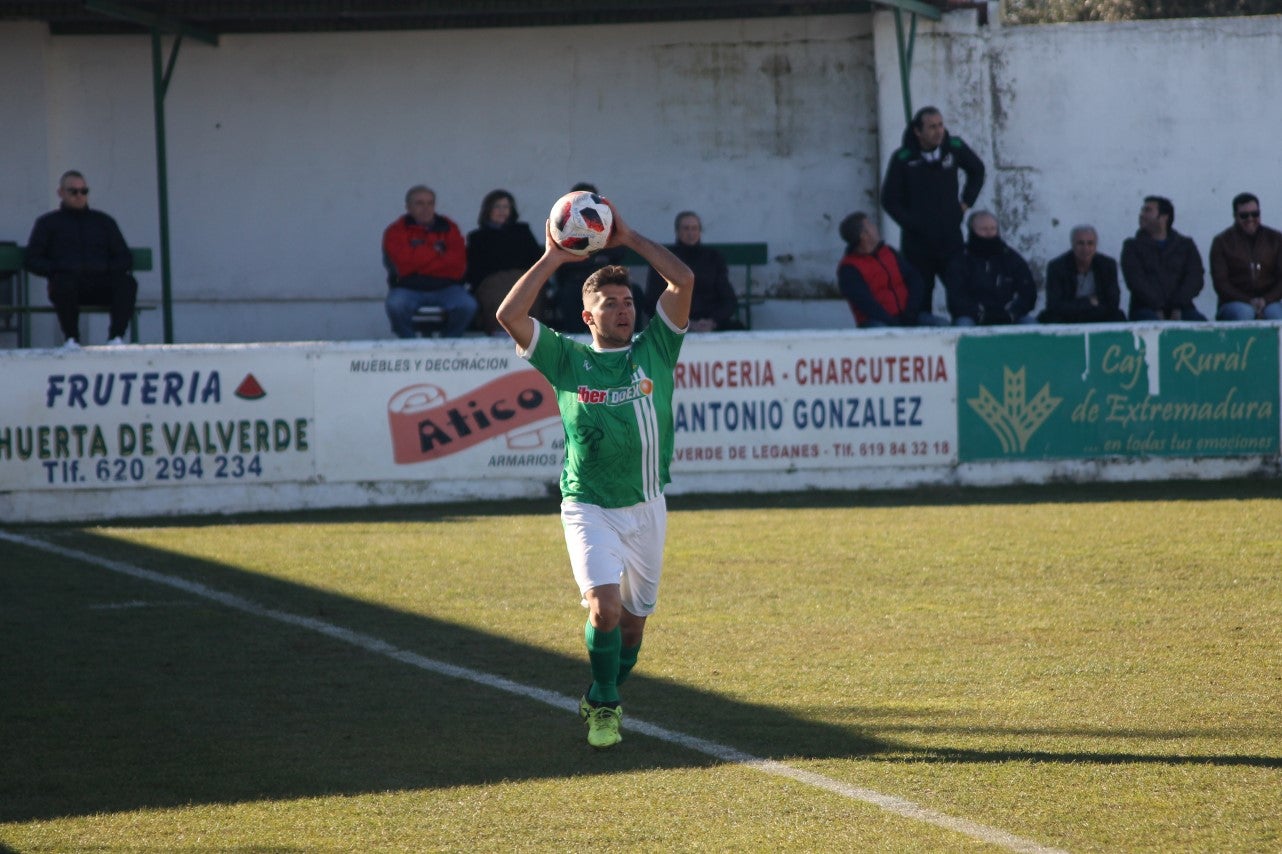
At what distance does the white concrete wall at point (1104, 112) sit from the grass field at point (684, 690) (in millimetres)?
7521

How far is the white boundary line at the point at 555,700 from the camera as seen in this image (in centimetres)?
502

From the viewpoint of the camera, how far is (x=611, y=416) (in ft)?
21.1

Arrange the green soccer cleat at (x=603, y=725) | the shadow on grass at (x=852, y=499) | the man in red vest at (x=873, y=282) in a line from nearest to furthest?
the green soccer cleat at (x=603, y=725), the shadow on grass at (x=852, y=499), the man in red vest at (x=873, y=282)

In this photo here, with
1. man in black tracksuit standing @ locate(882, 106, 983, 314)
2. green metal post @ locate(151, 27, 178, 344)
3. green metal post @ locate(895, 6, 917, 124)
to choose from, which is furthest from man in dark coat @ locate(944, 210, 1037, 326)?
green metal post @ locate(151, 27, 178, 344)

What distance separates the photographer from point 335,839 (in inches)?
202

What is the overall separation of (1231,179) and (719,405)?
28.1ft

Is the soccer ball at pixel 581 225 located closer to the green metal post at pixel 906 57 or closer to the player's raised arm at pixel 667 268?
the player's raised arm at pixel 667 268

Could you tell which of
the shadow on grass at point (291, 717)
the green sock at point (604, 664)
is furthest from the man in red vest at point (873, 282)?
the green sock at point (604, 664)

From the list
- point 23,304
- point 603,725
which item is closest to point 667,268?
point 603,725

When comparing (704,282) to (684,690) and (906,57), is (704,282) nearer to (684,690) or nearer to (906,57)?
(906,57)

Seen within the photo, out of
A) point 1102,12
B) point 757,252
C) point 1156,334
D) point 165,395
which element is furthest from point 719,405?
point 1102,12

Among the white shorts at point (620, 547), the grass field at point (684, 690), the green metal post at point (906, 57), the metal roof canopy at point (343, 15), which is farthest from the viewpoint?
the green metal post at point (906, 57)

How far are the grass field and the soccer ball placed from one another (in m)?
1.97

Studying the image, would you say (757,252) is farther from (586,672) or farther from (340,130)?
Result: (586,672)
